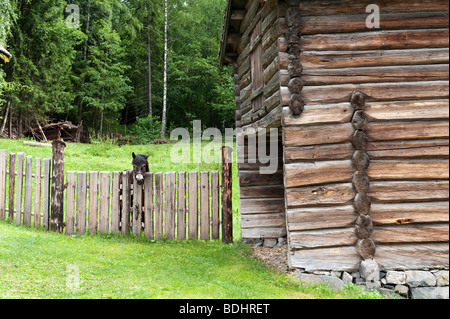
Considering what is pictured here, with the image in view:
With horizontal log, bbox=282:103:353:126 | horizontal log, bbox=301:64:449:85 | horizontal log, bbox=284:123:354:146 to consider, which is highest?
horizontal log, bbox=301:64:449:85

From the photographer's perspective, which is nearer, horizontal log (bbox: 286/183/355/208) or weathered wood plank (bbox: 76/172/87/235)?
horizontal log (bbox: 286/183/355/208)

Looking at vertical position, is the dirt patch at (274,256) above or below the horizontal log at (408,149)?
below

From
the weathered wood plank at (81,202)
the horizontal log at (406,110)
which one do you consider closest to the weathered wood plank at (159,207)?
the weathered wood plank at (81,202)

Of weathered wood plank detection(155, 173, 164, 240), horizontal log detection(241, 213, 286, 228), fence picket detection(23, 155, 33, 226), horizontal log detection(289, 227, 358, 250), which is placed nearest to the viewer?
horizontal log detection(289, 227, 358, 250)

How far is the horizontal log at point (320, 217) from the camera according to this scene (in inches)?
233

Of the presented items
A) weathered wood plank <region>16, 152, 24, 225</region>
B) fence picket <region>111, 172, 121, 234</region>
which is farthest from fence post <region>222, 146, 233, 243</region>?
weathered wood plank <region>16, 152, 24, 225</region>

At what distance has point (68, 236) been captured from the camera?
30.4ft

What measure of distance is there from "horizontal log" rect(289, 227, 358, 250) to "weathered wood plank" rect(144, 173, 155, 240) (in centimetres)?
459

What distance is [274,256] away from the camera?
843 cm

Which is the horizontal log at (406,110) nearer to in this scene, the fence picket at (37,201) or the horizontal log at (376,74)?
the horizontal log at (376,74)

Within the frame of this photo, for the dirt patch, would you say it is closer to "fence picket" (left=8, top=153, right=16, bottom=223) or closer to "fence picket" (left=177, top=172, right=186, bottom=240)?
"fence picket" (left=177, top=172, right=186, bottom=240)

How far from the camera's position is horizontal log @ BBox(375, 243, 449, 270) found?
580 centimetres

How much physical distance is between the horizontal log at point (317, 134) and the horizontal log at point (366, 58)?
100 centimetres
